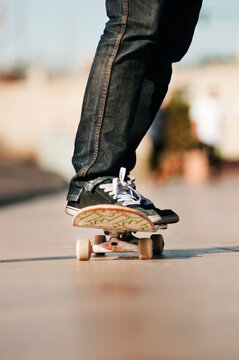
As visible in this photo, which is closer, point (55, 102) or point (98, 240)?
point (98, 240)

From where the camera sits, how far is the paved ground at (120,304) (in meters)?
1.52

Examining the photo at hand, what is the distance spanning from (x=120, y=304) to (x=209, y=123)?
42.3 feet

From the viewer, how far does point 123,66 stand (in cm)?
289

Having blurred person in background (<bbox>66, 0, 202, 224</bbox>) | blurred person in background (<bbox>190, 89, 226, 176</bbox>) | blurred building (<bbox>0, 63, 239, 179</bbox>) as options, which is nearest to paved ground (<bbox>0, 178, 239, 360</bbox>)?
blurred person in background (<bbox>66, 0, 202, 224</bbox>)

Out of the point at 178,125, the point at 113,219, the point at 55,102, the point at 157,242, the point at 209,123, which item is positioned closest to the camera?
the point at 113,219

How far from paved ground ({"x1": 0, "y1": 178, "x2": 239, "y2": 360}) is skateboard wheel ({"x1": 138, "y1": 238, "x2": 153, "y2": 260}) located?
32mm

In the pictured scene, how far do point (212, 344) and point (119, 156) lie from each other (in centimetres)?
141

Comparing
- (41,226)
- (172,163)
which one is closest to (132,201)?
(41,226)

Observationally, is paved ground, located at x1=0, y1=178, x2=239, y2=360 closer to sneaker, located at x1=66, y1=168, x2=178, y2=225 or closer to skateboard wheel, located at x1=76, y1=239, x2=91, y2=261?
skateboard wheel, located at x1=76, y1=239, x2=91, y2=261

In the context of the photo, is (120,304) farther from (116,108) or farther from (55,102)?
(55,102)

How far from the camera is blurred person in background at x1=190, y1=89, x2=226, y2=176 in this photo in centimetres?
1473

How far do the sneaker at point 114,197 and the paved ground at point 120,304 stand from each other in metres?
0.16

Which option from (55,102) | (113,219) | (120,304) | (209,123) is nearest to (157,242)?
(113,219)

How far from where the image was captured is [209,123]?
14.7 metres
